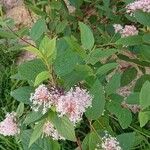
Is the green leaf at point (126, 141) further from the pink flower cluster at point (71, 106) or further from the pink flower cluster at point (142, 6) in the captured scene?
the pink flower cluster at point (142, 6)

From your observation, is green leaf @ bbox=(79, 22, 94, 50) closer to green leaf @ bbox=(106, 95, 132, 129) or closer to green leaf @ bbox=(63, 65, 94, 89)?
green leaf @ bbox=(63, 65, 94, 89)

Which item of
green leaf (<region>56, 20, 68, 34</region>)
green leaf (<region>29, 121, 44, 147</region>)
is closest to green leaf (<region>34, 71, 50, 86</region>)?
green leaf (<region>29, 121, 44, 147</region>)

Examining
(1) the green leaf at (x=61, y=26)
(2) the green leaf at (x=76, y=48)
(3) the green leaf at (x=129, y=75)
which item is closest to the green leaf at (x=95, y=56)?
(2) the green leaf at (x=76, y=48)

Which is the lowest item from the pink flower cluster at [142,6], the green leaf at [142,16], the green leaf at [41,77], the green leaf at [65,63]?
the green leaf at [142,16]

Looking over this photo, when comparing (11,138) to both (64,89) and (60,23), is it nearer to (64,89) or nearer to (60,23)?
(60,23)

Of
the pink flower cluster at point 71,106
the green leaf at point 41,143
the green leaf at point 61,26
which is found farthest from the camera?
the green leaf at point 61,26

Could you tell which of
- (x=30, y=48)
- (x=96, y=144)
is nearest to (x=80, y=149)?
(x=96, y=144)
